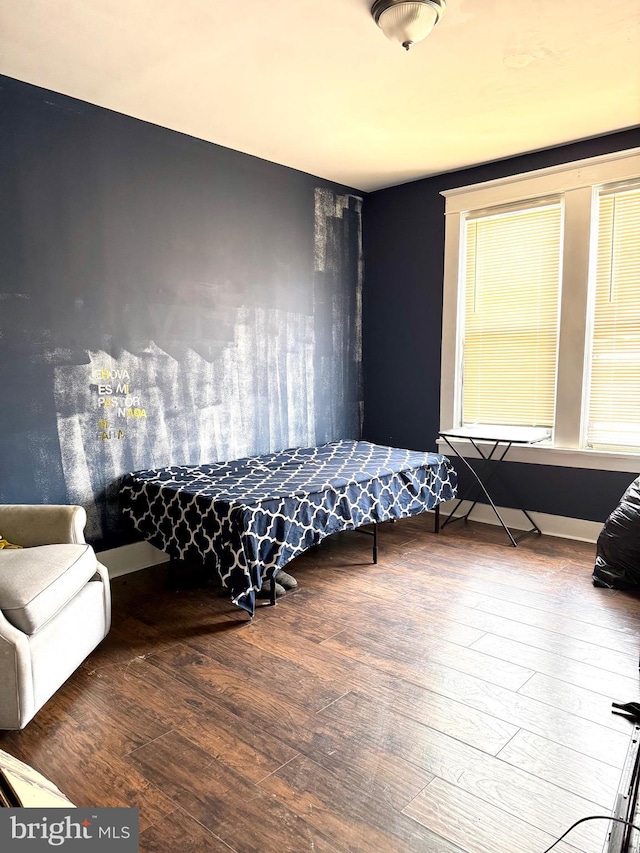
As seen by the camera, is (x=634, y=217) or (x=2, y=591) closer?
(x=2, y=591)

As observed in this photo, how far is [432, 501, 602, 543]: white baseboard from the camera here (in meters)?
3.89

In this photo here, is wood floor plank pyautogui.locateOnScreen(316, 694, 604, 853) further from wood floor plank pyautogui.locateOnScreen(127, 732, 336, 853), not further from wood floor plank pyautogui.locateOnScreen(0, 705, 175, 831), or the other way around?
wood floor plank pyautogui.locateOnScreen(0, 705, 175, 831)

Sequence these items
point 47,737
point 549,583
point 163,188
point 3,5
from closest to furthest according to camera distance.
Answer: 1. point 47,737
2. point 3,5
3. point 549,583
4. point 163,188

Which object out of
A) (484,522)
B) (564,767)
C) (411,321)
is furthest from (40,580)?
(411,321)

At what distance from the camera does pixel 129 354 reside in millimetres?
3359

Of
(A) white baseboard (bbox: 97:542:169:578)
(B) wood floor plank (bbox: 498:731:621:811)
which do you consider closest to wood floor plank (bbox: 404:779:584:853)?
(B) wood floor plank (bbox: 498:731:621:811)

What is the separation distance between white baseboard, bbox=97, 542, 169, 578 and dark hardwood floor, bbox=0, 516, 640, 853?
0.17 m

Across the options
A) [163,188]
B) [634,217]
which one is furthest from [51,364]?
[634,217]

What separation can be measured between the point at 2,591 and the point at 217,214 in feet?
8.89

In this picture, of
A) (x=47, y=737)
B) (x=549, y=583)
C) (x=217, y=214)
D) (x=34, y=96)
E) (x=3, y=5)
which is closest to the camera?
(x=47, y=737)

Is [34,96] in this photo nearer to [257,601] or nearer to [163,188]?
[163,188]

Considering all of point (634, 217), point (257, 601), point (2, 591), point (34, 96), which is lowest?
point (257, 601)

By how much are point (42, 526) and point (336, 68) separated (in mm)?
2467

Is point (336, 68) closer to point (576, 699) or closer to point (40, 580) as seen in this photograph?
point (40, 580)
